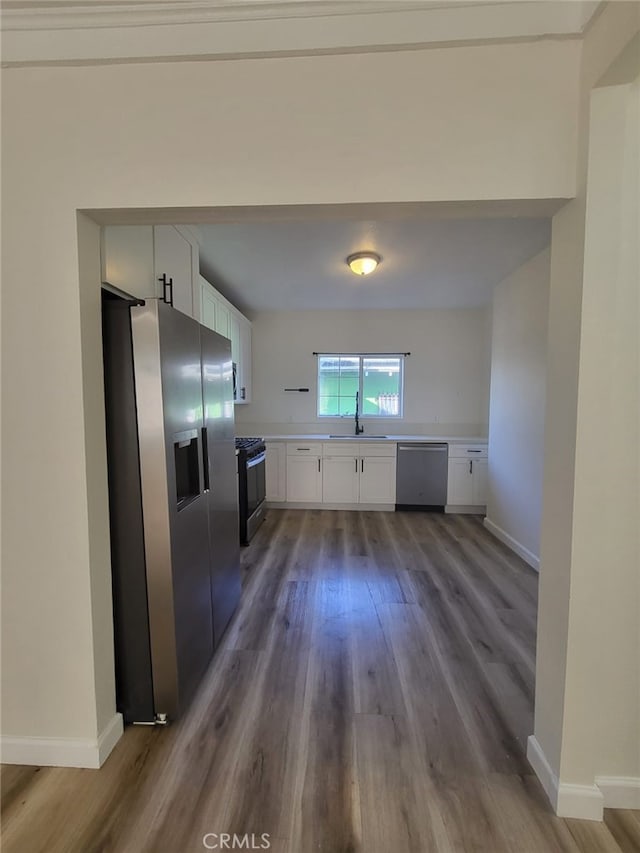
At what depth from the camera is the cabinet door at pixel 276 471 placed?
182 inches

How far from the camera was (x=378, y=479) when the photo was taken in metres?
4.60

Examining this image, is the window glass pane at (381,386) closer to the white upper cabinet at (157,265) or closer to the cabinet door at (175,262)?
the white upper cabinet at (157,265)

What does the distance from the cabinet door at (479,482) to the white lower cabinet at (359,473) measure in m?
0.99

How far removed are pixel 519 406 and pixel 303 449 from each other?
8.18ft

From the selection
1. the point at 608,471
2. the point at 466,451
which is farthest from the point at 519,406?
the point at 608,471

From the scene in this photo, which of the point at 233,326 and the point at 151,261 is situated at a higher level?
the point at 233,326

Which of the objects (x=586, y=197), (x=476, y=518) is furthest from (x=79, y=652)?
(x=476, y=518)

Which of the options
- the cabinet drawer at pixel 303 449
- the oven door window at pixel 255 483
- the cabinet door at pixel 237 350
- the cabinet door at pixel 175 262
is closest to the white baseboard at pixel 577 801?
the cabinet door at pixel 175 262

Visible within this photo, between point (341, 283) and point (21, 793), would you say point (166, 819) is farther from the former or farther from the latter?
point (341, 283)

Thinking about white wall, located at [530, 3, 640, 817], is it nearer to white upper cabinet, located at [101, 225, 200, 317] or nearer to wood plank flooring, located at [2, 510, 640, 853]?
wood plank flooring, located at [2, 510, 640, 853]

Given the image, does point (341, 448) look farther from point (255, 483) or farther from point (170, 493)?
point (170, 493)

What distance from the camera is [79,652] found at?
4.46 feet

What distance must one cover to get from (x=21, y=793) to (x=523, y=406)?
12.6ft

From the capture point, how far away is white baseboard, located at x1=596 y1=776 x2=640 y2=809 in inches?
48.9
